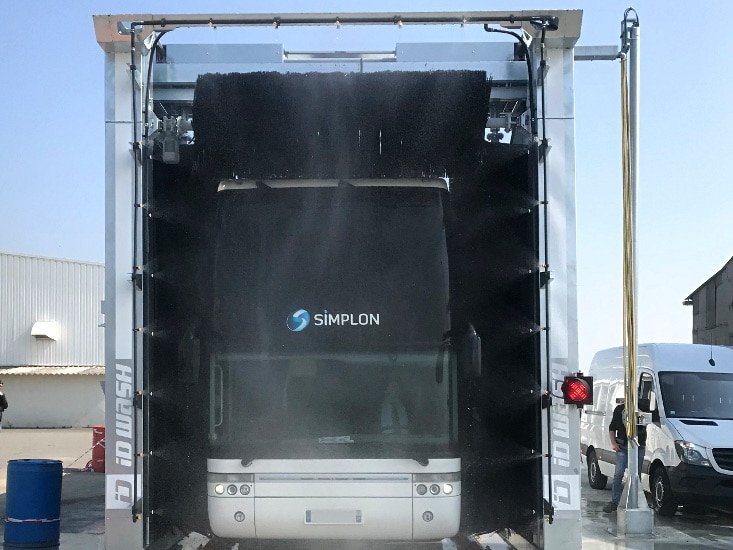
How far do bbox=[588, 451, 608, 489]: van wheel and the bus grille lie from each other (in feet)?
14.0

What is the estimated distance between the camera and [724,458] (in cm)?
1567

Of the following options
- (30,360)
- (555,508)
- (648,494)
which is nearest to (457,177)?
(555,508)

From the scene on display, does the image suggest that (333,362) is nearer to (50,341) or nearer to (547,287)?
(547,287)

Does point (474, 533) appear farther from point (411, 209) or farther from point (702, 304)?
point (702, 304)

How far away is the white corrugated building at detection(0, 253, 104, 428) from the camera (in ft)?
135

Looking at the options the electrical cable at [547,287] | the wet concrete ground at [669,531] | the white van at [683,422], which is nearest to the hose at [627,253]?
the wet concrete ground at [669,531]

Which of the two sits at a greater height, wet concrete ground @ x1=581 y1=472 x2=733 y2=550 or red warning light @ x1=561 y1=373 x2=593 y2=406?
red warning light @ x1=561 y1=373 x2=593 y2=406

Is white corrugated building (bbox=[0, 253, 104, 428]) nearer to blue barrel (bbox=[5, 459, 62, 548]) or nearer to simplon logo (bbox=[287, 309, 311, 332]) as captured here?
blue barrel (bbox=[5, 459, 62, 548])

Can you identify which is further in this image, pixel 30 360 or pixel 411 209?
pixel 30 360

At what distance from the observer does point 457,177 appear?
9258 mm

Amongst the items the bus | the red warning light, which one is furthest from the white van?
the red warning light

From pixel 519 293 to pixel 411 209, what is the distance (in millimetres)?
1097

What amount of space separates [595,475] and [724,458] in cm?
467

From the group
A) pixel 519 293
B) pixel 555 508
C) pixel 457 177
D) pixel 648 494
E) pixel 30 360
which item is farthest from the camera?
pixel 30 360
